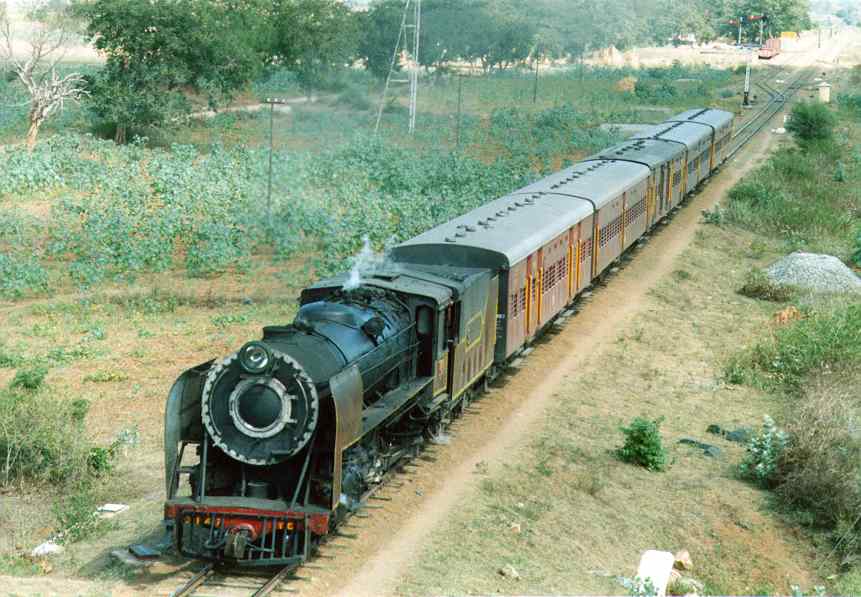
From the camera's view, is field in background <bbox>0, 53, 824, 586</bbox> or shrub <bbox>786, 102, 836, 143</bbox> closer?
field in background <bbox>0, 53, 824, 586</bbox>

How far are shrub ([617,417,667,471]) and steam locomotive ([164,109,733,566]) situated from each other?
2825mm

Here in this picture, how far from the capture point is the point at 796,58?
419 feet

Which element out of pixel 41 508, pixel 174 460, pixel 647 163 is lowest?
pixel 41 508

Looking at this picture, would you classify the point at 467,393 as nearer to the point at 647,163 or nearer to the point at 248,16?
the point at 647,163

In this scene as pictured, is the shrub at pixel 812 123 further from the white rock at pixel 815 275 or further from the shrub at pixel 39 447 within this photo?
the shrub at pixel 39 447

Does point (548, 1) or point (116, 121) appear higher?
point (548, 1)

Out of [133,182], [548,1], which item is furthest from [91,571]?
[548,1]

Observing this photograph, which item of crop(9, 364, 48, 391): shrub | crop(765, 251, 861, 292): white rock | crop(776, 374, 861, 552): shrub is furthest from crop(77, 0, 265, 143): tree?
crop(776, 374, 861, 552): shrub

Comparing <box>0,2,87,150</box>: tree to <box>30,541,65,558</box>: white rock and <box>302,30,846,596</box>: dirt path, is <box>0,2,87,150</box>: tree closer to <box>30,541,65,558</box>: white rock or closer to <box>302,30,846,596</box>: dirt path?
<box>302,30,846,596</box>: dirt path

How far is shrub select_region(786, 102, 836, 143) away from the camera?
6166 centimetres

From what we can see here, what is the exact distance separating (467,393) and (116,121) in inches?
1421

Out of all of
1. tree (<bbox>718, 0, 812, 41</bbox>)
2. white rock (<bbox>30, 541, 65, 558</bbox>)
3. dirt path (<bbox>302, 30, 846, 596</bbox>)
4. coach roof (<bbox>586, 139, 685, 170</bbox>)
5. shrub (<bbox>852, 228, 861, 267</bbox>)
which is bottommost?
white rock (<bbox>30, 541, 65, 558</bbox>)

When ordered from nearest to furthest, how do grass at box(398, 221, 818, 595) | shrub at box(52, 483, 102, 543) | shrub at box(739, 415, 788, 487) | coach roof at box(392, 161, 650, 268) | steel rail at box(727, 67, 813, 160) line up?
grass at box(398, 221, 818, 595)
shrub at box(52, 483, 102, 543)
shrub at box(739, 415, 788, 487)
coach roof at box(392, 161, 650, 268)
steel rail at box(727, 67, 813, 160)

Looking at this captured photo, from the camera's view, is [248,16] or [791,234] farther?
[248,16]
